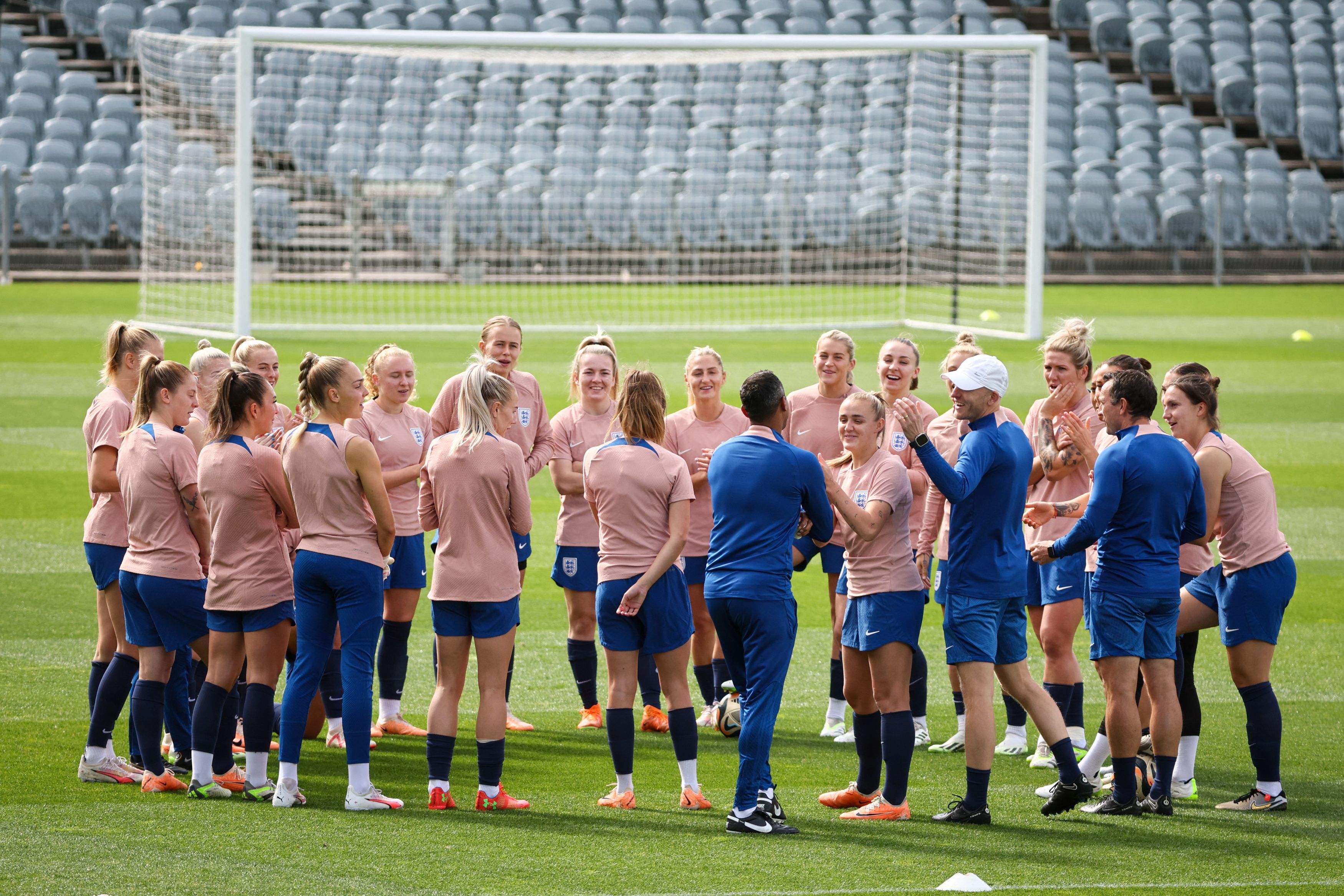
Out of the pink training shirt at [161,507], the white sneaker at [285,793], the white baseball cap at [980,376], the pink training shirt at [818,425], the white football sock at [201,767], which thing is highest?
the white baseball cap at [980,376]

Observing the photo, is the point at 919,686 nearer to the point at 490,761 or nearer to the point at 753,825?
the point at 753,825

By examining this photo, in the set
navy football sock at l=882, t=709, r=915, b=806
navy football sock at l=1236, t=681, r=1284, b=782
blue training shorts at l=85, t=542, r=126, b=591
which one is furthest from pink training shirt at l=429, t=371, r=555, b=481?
navy football sock at l=1236, t=681, r=1284, b=782

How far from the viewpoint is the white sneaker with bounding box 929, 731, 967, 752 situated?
689 cm

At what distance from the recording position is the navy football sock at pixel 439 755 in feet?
18.9

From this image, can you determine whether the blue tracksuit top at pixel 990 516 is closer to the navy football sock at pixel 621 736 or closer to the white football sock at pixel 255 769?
the navy football sock at pixel 621 736

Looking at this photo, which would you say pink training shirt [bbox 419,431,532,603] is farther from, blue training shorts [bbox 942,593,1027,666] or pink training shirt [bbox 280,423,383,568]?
blue training shorts [bbox 942,593,1027,666]

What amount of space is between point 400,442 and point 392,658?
1.07 meters

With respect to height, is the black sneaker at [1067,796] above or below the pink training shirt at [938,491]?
below

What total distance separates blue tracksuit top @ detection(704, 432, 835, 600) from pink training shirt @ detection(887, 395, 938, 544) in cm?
152

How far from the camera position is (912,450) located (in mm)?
7059

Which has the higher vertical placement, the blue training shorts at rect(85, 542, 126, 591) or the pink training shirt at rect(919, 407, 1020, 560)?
the pink training shirt at rect(919, 407, 1020, 560)

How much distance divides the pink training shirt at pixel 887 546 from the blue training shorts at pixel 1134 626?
2.44 feet

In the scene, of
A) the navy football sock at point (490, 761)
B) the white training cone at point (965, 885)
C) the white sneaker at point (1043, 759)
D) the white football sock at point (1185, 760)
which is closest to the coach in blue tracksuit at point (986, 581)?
the white football sock at point (1185, 760)

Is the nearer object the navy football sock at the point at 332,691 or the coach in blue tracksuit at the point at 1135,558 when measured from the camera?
the coach in blue tracksuit at the point at 1135,558
